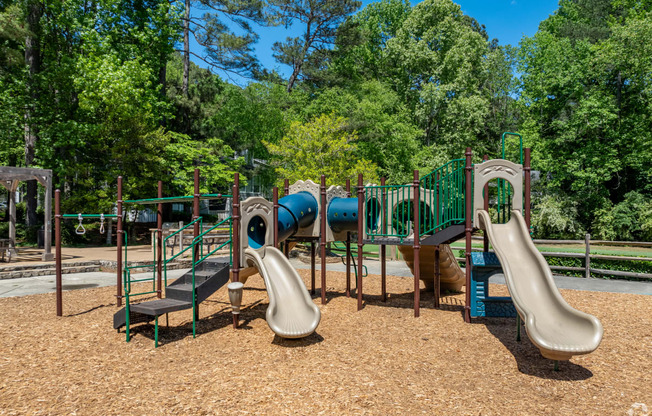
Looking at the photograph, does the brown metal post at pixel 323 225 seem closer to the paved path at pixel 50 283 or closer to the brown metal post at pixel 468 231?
the brown metal post at pixel 468 231

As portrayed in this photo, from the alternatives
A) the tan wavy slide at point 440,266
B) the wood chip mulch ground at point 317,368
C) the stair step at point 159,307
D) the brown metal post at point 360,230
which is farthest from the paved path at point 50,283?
the tan wavy slide at point 440,266

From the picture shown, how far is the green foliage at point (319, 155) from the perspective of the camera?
59.7 feet

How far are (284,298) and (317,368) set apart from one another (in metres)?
1.92

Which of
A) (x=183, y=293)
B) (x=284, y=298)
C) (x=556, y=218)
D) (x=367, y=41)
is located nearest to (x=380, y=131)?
(x=367, y=41)

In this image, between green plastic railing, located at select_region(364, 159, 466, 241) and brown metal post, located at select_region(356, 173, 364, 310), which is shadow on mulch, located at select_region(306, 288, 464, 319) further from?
green plastic railing, located at select_region(364, 159, 466, 241)

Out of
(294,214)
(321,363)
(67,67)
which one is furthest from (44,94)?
(321,363)

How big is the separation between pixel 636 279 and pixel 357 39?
1046 inches

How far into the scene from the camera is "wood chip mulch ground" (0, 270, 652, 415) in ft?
14.4

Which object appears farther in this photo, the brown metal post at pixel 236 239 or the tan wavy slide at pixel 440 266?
the tan wavy slide at pixel 440 266

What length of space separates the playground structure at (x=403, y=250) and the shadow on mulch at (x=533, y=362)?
40 cm

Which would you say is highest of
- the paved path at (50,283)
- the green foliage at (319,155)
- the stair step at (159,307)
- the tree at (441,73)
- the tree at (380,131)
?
the tree at (441,73)

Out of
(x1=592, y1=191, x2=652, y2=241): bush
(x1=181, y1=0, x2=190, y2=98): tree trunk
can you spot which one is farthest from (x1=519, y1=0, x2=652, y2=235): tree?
(x1=181, y1=0, x2=190, y2=98): tree trunk

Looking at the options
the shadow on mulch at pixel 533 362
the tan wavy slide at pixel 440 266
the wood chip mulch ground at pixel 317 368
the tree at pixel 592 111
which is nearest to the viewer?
the wood chip mulch ground at pixel 317 368

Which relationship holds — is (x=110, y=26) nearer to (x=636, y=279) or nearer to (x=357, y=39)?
(x=357, y=39)
